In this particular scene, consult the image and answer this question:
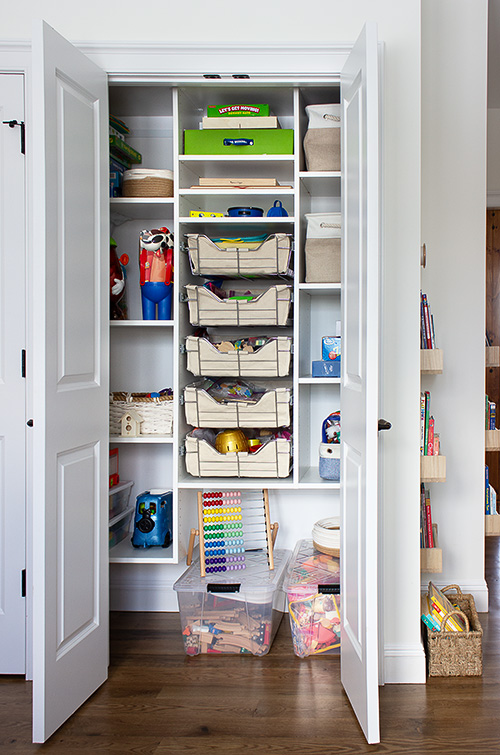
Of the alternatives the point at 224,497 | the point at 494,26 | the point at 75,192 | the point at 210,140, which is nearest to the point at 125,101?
the point at 210,140

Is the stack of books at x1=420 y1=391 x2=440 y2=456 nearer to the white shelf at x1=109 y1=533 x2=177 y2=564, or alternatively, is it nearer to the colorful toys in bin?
the colorful toys in bin

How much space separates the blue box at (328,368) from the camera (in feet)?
8.52

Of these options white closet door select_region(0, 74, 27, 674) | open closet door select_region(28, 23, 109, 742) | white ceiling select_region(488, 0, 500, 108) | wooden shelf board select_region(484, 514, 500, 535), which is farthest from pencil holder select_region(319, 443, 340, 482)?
white ceiling select_region(488, 0, 500, 108)

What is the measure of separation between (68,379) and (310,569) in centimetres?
122

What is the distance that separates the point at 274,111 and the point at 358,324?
4.37 feet

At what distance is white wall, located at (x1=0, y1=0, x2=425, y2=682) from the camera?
87.9 inches

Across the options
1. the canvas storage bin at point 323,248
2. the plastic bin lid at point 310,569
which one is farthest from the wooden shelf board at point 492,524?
the canvas storage bin at point 323,248

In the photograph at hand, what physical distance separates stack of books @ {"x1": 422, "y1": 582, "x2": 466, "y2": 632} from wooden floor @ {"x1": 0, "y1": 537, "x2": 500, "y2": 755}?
164 mm

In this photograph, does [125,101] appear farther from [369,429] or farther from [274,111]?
[369,429]

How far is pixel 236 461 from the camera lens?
258 cm

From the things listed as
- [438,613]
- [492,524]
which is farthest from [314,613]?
[492,524]

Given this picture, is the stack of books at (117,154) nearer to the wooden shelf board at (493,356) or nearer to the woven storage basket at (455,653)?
the wooden shelf board at (493,356)

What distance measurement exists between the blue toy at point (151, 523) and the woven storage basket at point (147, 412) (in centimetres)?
28

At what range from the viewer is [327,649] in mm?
2504
